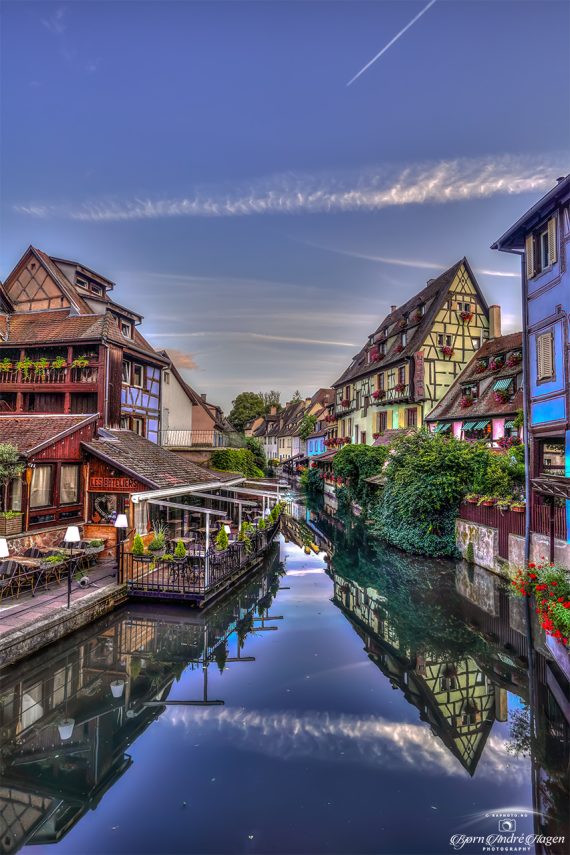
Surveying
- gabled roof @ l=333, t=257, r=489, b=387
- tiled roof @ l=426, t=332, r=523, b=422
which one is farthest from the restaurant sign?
gabled roof @ l=333, t=257, r=489, b=387

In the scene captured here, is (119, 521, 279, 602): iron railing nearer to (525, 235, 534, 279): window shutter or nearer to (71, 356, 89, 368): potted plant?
(71, 356, 89, 368): potted plant

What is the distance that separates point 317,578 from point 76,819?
11274 mm

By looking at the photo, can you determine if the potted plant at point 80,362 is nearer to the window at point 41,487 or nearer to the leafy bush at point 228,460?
the window at point 41,487

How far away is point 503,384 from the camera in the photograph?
889 inches

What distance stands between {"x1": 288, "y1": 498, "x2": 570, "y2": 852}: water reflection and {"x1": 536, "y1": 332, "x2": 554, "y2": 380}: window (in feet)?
20.8

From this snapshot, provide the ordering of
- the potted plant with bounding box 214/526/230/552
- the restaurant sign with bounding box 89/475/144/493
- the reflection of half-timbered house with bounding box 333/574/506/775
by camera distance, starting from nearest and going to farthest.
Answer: the reflection of half-timbered house with bounding box 333/574/506/775 < the potted plant with bounding box 214/526/230/552 < the restaurant sign with bounding box 89/475/144/493

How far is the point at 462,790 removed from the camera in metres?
5.68

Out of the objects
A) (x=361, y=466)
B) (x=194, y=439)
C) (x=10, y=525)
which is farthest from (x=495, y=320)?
(x=10, y=525)

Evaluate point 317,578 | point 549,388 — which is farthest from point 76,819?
point 549,388

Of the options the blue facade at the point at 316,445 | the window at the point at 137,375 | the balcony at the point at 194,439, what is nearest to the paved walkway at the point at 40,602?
the window at the point at 137,375

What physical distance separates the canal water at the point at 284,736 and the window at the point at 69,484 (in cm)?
492

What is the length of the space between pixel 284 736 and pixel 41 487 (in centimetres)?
1080

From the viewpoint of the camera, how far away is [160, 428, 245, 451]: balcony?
83.7ft

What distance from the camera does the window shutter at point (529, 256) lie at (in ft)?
46.0
